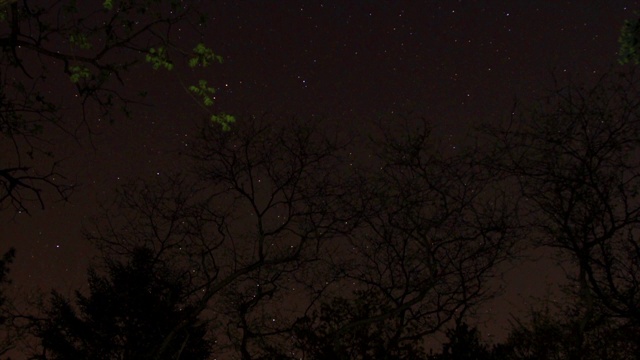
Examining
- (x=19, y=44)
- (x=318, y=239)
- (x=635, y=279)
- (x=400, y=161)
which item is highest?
(x=400, y=161)

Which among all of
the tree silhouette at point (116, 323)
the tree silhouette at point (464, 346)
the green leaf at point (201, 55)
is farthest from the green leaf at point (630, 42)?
the tree silhouette at point (116, 323)

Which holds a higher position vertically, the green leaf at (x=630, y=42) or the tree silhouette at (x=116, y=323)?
the tree silhouette at (x=116, y=323)

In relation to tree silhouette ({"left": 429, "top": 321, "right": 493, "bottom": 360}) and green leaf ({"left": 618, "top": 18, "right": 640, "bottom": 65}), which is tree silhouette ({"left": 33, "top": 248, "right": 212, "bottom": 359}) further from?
green leaf ({"left": 618, "top": 18, "right": 640, "bottom": 65})

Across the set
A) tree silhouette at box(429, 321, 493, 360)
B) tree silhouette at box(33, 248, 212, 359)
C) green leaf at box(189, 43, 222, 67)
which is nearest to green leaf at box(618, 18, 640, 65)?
green leaf at box(189, 43, 222, 67)

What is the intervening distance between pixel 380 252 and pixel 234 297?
12.4 feet

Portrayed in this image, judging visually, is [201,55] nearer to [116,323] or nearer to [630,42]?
[630,42]

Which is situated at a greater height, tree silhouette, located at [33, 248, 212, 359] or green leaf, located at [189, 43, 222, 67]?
tree silhouette, located at [33, 248, 212, 359]

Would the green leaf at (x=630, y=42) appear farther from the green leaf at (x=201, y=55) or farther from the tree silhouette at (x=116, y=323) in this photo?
the tree silhouette at (x=116, y=323)

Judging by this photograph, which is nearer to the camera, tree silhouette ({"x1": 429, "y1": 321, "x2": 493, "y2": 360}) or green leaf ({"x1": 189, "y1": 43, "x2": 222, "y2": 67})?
green leaf ({"x1": 189, "y1": 43, "x2": 222, "y2": 67})

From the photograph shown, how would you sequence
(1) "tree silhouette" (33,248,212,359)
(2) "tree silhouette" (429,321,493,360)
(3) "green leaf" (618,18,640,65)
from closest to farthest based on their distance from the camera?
(3) "green leaf" (618,18,640,65), (2) "tree silhouette" (429,321,493,360), (1) "tree silhouette" (33,248,212,359)

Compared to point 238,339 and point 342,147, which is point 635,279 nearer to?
point 342,147

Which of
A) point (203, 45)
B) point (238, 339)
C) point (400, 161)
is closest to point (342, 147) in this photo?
point (400, 161)

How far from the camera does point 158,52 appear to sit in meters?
7.82

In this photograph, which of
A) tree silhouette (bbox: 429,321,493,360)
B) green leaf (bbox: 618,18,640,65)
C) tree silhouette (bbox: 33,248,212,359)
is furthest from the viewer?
tree silhouette (bbox: 33,248,212,359)
